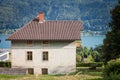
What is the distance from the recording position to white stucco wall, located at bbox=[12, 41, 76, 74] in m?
51.2

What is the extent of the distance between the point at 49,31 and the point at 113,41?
14843mm

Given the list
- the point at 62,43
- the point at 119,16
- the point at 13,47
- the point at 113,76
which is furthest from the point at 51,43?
the point at 113,76

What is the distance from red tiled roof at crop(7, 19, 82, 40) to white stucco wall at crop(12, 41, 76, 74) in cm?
86

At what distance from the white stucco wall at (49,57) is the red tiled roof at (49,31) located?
2.84 feet

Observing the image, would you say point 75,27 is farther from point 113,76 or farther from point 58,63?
point 113,76

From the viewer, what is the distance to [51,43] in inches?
2026

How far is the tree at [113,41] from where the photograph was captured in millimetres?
38969

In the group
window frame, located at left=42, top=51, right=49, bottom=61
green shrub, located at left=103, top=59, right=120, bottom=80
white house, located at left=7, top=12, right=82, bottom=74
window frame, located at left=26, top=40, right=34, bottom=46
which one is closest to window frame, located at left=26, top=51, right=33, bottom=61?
white house, located at left=7, top=12, right=82, bottom=74

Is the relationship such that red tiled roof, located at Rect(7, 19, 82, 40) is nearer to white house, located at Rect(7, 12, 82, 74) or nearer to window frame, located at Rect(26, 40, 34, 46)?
white house, located at Rect(7, 12, 82, 74)

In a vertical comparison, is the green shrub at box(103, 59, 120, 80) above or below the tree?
below

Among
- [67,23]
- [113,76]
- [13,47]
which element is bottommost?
[113,76]

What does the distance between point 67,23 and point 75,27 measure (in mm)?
1768

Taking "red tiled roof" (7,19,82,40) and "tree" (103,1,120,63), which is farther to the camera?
"red tiled roof" (7,19,82,40)

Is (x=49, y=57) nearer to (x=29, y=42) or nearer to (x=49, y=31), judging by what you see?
(x=29, y=42)
